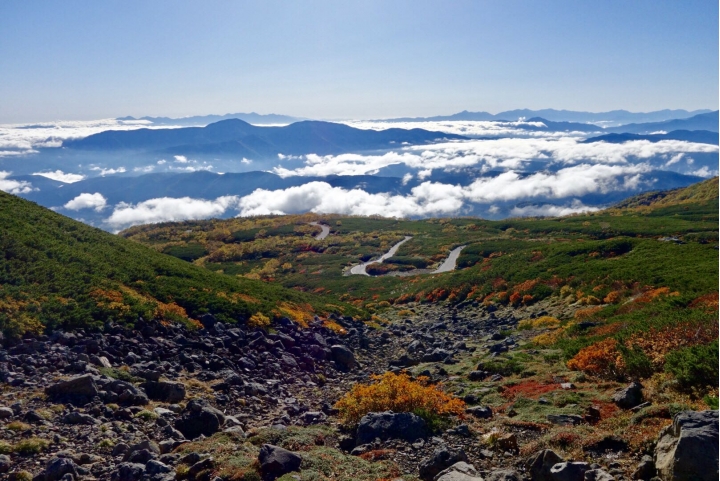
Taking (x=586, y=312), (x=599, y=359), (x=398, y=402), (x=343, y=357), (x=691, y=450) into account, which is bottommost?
(x=343, y=357)

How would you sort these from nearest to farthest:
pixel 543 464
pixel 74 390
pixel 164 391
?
pixel 543 464, pixel 74 390, pixel 164 391

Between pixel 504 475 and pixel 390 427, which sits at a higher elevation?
pixel 504 475

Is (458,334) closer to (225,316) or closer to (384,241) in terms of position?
(225,316)

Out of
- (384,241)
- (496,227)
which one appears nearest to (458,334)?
(384,241)

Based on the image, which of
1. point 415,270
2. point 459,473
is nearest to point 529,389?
point 459,473

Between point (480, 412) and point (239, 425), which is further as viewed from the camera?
point (480, 412)

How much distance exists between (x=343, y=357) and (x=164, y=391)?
11.8m

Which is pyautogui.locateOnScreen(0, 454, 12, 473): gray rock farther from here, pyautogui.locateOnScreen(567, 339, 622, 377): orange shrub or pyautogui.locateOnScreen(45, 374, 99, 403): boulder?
pyautogui.locateOnScreen(567, 339, 622, 377): orange shrub

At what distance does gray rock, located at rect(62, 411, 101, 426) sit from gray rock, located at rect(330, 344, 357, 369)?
1471cm

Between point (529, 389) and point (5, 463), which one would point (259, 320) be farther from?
point (5, 463)

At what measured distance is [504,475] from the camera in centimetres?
1009

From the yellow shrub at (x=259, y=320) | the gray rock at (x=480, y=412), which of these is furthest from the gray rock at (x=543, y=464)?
the yellow shrub at (x=259, y=320)

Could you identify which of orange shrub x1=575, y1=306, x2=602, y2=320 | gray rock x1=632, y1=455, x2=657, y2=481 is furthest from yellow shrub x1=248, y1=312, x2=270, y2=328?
gray rock x1=632, y1=455, x2=657, y2=481

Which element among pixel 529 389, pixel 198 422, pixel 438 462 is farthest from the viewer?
pixel 529 389
